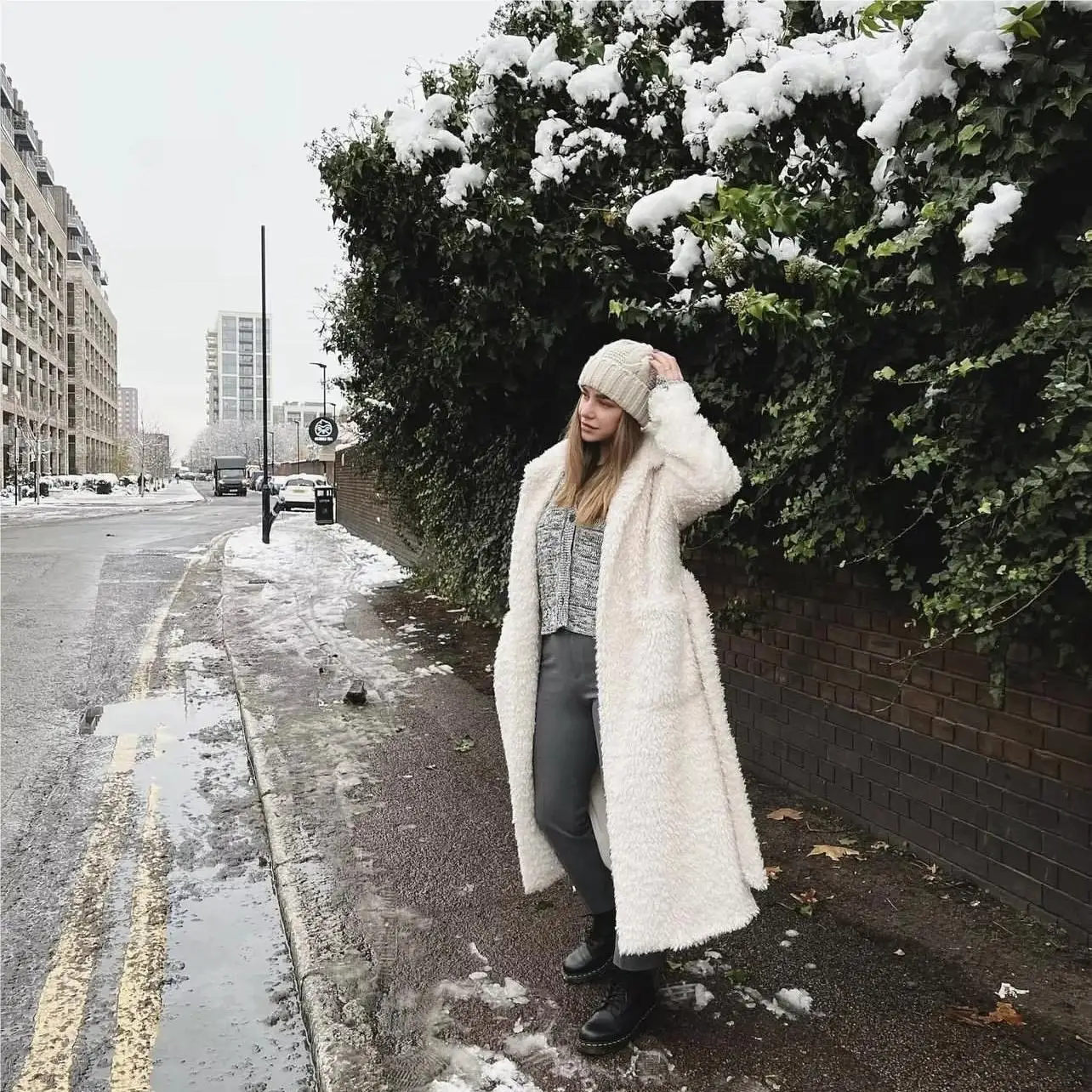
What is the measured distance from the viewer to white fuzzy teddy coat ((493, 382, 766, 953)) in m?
2.53

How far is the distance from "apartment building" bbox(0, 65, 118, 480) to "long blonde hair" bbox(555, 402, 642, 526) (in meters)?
64.1

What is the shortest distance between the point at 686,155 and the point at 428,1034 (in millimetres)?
4114

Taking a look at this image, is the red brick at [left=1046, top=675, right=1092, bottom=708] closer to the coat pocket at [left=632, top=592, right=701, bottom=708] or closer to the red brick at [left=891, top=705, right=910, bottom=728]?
the red brick at [left=891, top=705, right=910, bottom=728]

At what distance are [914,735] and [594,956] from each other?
168 centimetres

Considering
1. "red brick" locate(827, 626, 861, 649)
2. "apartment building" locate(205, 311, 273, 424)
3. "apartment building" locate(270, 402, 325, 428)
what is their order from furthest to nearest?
"apartment building" locate(205, 311, 273, 424) < "apartment building" locate(270, 402, 325, 428) < "red brick" locate(827, 626, 861, 649)

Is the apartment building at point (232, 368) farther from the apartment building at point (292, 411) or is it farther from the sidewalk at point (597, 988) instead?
the sidewalk at point (597, 988)

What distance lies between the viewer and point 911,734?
3.87 meters

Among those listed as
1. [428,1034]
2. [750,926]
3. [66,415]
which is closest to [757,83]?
[750,926]

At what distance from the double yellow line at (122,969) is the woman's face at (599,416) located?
222 cm

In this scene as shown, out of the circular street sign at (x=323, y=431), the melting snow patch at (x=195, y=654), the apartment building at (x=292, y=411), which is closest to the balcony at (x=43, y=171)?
the apartment building at (x=292, y=411)

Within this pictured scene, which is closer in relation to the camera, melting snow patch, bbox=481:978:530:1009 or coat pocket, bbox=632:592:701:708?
coat pocket, bbox=632:592:701:708

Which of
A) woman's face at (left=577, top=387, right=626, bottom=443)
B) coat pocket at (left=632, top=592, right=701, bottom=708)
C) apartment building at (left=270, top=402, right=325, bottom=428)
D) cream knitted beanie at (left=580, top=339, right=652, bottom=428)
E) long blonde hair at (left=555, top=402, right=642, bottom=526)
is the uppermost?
apartment building at (left=270, top=402, right=325, bottom=428)

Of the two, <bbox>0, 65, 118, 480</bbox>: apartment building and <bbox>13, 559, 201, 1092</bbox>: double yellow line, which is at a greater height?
<bbox>0, 65, 118, 480</bbox>: apartment building

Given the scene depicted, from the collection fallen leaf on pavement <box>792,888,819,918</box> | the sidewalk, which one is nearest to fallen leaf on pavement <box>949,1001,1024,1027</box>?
the sidewalk
